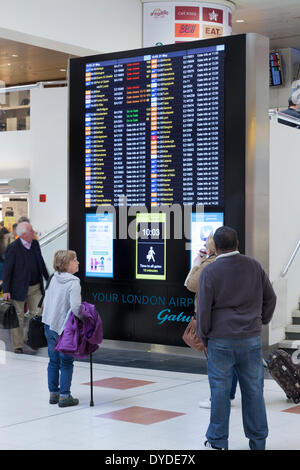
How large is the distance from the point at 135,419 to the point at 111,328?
3044 millimetres

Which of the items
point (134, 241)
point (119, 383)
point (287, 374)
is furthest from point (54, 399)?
point (134, 241)

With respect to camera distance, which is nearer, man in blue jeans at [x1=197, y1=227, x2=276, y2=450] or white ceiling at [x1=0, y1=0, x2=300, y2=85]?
man in blue jeans at [x1=197, y1=227, x2=276, y2=450]

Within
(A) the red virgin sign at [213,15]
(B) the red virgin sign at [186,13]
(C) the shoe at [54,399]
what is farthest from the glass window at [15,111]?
(C) the shoe at [54,399]

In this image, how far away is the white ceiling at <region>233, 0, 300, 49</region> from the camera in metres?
15.0

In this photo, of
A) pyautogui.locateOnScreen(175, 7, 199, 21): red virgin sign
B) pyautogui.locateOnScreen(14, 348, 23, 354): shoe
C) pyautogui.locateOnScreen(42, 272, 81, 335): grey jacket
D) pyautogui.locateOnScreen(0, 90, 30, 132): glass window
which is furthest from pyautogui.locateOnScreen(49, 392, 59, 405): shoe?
pyautogui.locateOnScreen(0, 90, 30, 132): glass window

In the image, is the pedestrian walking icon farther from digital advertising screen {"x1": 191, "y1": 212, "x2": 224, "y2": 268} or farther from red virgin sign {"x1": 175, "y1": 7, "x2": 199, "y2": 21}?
red virgin sign {"x1": 175, "y1": 7, "x2": 199, "y2": 21}

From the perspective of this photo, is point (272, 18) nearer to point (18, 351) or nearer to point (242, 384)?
point (18, 351)

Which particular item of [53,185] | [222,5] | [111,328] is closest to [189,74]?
[111,328]

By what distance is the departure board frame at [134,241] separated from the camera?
8359 mm

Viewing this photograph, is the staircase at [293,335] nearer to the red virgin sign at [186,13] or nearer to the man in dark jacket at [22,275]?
the man in dark jacket at [22,275]

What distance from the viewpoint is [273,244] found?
10.7 m

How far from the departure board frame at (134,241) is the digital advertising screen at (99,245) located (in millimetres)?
72

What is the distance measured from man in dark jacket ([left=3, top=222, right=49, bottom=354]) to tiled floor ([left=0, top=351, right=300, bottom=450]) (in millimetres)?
1048

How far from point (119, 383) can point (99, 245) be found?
6.72ft
